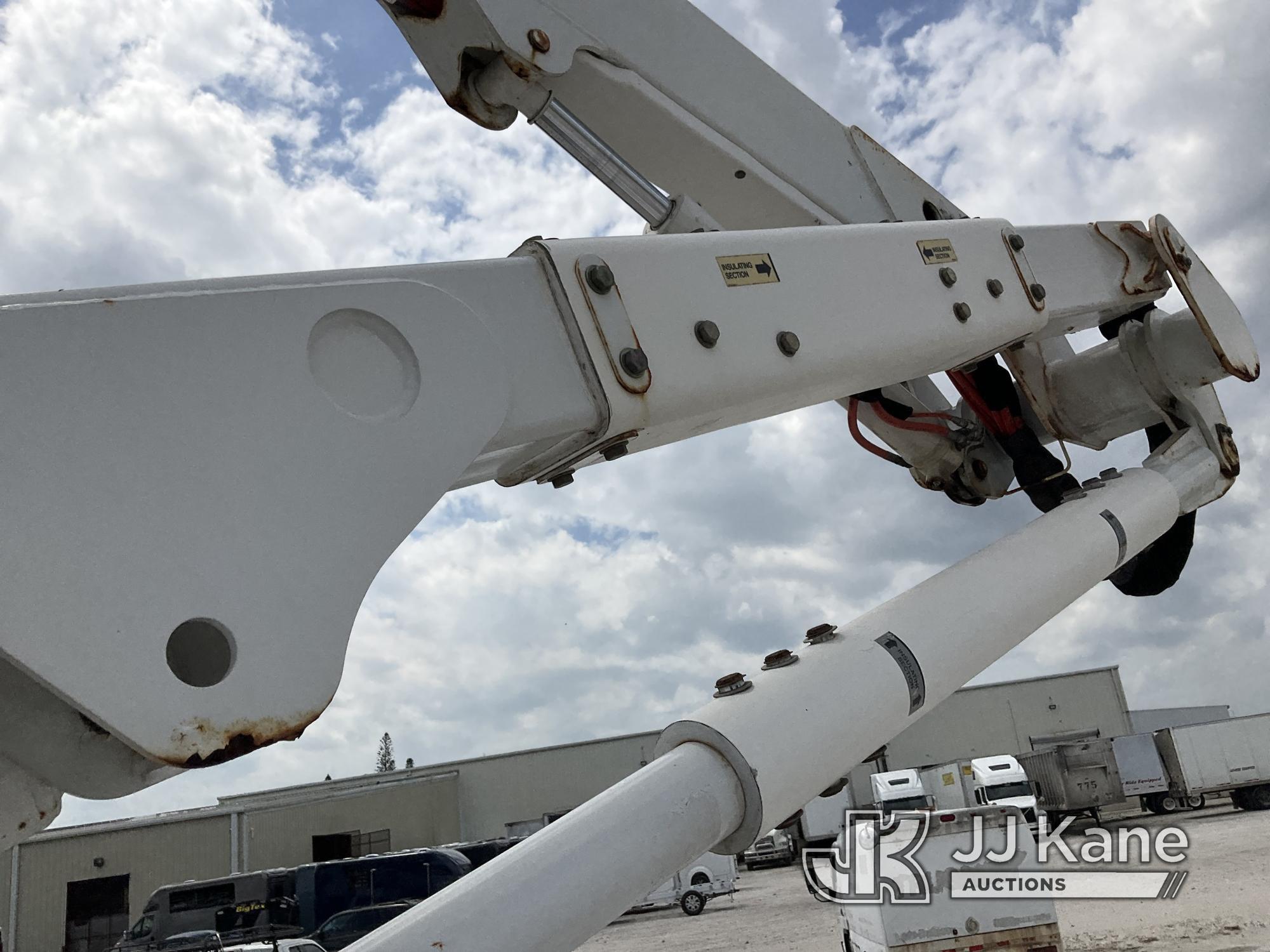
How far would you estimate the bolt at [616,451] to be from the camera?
190cm

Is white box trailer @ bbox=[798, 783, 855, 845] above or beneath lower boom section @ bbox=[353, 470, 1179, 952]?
above

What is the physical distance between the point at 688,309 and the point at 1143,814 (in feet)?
86.1

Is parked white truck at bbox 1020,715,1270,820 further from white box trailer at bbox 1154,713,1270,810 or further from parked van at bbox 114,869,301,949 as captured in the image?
parked van at bbox 114,869,301,949

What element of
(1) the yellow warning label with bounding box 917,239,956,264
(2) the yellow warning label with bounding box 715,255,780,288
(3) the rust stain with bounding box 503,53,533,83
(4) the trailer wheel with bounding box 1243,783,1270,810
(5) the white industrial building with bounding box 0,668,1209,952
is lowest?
(4) the trailer wheel with bounding box 1243,783,1270,810

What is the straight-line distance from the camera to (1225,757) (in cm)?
2198

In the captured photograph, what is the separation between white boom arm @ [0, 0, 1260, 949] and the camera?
1.15 metres

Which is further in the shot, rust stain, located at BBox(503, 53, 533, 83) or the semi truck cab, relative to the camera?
the semi truck cab

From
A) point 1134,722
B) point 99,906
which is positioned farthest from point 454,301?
point 1134,722

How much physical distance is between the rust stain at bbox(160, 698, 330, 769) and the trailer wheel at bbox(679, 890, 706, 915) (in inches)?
720

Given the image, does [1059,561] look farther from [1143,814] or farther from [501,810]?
[501,810]

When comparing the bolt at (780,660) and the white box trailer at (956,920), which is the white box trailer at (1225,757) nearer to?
the white box trailer at (956,920)

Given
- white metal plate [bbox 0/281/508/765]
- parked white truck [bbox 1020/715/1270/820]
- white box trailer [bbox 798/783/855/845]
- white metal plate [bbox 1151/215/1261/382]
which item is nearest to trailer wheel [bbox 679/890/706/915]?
white box trailer [bbox 798/783/855/845]

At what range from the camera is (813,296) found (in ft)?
7.41

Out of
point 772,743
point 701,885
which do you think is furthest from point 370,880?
point 772,743
